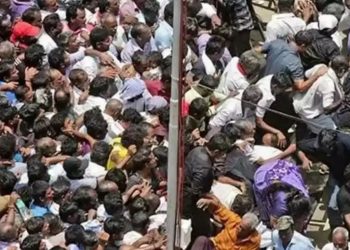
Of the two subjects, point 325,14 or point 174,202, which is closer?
point 174,202

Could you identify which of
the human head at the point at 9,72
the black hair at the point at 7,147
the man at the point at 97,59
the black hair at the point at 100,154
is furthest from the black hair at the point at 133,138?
the human head at the point at 9,72

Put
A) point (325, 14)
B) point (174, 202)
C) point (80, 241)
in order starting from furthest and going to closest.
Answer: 1. point (325, 14)
2. point (80, 241)
3. point (174, 202)

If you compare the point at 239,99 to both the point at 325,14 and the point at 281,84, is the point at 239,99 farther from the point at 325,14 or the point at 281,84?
the point at 325,14

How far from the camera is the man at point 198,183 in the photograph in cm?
923

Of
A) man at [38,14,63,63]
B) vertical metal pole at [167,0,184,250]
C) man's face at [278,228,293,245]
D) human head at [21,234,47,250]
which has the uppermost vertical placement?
vertical metal pole at [167,0,184,250]

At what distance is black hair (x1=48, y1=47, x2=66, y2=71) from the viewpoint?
34.7ft

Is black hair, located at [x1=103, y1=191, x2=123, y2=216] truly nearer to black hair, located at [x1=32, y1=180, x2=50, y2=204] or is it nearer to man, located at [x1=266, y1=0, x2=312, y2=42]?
black hair, located at [x1=32, y1=180, x2=50, y2=204]

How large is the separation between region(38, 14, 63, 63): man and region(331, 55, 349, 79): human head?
2.49 meters

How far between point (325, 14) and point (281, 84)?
1.16m

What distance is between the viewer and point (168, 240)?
25.9 feet

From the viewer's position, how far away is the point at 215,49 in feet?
35.1

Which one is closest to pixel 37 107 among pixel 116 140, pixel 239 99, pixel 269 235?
pixel 116 140

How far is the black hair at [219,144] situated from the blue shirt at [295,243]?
0.84 meters

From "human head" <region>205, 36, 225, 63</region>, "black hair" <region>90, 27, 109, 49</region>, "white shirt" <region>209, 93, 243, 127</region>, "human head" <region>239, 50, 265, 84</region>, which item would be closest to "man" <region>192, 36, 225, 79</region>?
"human head" <region>205, 36, 225, 63</region>
